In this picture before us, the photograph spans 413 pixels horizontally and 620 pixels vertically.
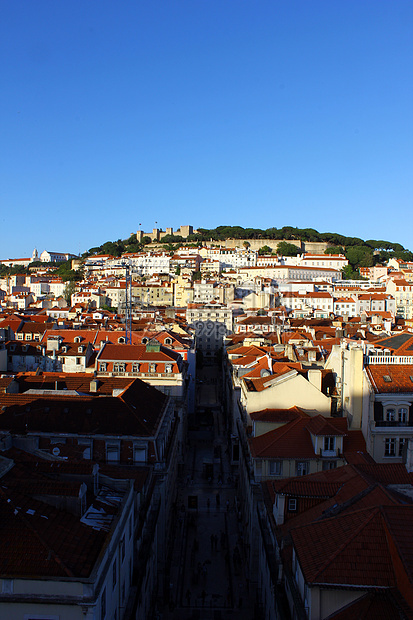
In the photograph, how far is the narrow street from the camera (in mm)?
22706

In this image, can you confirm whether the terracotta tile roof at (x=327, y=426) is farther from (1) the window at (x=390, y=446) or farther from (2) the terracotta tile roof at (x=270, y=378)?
(2) the terracotta tile roof at (x=270, y=378)

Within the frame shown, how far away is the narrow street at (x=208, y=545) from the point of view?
2271 cm

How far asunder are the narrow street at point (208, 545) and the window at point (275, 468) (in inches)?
191

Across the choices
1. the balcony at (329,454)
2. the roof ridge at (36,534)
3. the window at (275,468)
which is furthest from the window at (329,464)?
the roof ridge at (36,534)

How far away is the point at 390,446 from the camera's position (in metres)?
25.1

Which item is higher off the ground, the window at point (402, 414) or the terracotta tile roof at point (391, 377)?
the terracotta tile roof at point (391, 377)

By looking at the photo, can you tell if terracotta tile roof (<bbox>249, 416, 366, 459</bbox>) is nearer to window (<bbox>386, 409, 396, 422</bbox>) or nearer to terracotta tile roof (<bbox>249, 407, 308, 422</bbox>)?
terracotta tile roof (<bbox>249, 407, 308, 422</bbox>)

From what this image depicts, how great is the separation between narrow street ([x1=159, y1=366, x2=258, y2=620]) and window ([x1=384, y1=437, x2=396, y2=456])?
8.53 m

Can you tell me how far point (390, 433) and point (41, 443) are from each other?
15.8m

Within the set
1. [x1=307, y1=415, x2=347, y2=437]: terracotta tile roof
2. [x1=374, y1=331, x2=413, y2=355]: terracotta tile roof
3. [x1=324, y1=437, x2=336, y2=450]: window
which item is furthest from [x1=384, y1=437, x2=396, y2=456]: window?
[x1=374, y1=331, x2=413, y2=355]: terracotta tile roof

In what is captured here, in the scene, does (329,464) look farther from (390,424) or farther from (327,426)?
(390,424)

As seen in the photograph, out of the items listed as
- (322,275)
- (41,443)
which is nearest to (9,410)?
(41,443)

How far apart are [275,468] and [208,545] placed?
6500 millimetres

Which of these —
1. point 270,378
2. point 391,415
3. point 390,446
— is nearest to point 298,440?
point 390,446
